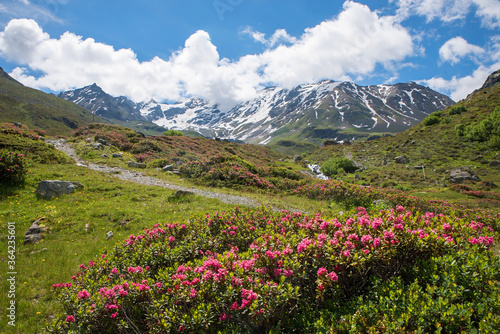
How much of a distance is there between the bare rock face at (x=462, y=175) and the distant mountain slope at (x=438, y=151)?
1007 millimetres

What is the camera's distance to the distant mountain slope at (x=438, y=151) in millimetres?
39938

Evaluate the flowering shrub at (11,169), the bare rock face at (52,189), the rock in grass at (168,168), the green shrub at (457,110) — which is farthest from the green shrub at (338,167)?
the flowering shrub at (11,169)

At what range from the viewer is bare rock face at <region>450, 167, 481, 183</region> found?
35297 mm

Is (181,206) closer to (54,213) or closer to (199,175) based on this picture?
(54,213)

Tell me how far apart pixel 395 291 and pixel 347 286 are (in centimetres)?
95

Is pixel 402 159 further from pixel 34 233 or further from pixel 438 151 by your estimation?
pixel 34 233

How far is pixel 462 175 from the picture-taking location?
36000mm

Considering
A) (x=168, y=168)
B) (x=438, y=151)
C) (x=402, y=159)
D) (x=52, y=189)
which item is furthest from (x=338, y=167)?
(x=52, y=189)

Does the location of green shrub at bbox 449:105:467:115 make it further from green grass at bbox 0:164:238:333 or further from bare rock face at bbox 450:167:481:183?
green grass at bbox 0:164:238:333

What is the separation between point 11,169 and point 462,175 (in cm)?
5374

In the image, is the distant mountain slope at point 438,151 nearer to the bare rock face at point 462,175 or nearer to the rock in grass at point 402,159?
the rock in grass at point 402,159

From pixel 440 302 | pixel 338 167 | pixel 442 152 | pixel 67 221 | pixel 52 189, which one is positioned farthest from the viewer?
pixel 338 167

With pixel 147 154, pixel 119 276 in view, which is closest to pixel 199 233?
pixel 119 276

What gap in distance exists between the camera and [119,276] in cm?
620
